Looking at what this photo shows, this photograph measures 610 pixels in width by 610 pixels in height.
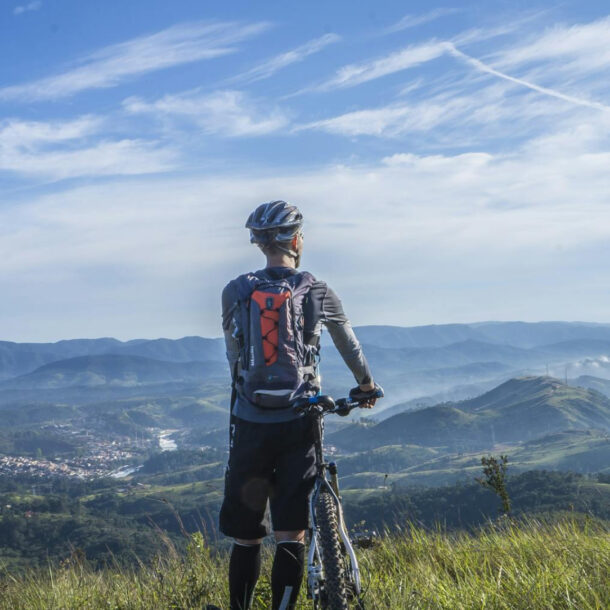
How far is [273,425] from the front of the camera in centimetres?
427

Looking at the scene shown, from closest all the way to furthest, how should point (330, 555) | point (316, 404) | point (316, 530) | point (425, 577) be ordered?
point (330, 555) < point (316, 530) < point (316, 404) < point (425, 577)

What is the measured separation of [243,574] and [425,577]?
4.30ft

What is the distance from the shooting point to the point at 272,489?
438cm

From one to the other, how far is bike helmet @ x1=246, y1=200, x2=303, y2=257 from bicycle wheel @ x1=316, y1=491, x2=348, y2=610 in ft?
6.00

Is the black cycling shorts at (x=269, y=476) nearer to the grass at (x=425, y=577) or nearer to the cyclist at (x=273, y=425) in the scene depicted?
the cyclist at (x=273, y=425)

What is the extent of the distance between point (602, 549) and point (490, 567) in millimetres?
815

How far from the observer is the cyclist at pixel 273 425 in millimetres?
4238

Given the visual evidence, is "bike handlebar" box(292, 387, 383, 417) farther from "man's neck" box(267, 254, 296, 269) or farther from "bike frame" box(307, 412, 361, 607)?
"man's neck" box(267, 254, 296, 269)

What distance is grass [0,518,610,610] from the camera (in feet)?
12.6

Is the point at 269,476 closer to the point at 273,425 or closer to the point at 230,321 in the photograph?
the point at 273,425

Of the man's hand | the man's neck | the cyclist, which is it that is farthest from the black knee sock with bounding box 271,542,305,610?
the man's neck

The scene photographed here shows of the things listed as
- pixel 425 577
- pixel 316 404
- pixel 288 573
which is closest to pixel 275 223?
pixel 316 404

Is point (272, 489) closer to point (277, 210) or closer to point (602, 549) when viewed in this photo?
point (277, 210)

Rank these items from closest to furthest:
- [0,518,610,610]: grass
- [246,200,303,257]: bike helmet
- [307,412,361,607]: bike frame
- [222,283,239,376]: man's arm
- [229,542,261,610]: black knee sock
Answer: [0,518,610,610]: grass, [307,412,361,607]: bike frame, [229,542,261,610]: black knee sock, [222,283,239,376]: man's arm, [246,200,303,257]: bike helmet
